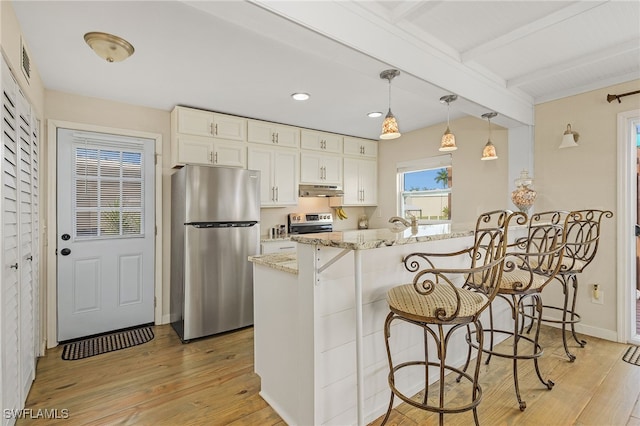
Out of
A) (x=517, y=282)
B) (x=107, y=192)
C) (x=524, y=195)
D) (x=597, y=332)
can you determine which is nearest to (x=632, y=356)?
(x=597, y=332)

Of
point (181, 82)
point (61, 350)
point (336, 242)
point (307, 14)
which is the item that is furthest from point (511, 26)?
point (61, 350)

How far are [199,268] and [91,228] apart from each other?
1.16m

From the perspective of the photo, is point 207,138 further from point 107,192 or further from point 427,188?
point 427,188

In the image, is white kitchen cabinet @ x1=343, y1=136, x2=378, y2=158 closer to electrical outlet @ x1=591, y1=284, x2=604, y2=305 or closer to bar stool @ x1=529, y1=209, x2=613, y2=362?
bar stool @ x1=529, y1=209, x2=613, y2=362

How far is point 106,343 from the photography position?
298 cm

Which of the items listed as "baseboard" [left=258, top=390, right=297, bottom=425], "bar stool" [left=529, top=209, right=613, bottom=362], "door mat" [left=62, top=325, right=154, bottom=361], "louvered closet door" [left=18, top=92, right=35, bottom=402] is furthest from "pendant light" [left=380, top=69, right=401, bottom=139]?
"door mat" [left=62, top=325, right=154, bottom=361]

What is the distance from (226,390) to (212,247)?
139 cm

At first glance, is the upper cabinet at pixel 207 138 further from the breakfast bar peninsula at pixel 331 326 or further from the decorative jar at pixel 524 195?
the decorative jar at pixel 524 195

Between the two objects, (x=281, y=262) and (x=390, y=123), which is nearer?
(x=281, y=262)

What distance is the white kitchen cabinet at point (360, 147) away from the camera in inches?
187

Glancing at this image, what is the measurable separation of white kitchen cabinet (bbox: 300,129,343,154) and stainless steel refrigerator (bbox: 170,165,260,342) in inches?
44.0

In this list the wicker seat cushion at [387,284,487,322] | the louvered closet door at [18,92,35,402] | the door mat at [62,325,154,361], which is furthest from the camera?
the door mat at [62,325,154,361]

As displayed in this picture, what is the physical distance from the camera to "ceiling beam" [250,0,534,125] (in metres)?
1.61

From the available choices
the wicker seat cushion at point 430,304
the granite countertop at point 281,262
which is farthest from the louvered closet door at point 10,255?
the wicker seat cushion at point 430,304
